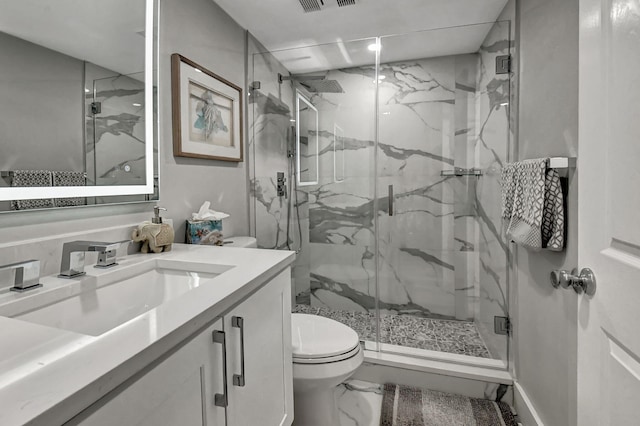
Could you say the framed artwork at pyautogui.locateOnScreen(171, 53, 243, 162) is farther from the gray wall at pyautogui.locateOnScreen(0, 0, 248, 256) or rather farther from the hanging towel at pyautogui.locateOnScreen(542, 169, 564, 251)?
the hanging towel at pyautogui.locateOnScreen(542, 169, 564, 251)

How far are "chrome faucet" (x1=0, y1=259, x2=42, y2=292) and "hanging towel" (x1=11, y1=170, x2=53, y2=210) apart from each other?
0.18m

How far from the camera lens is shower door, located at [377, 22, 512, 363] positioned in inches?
84.7

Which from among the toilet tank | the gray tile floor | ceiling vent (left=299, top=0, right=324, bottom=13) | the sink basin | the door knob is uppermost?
ceiling vent (left=299, top=0, right=324, bottom=13)

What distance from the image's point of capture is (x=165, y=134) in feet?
4.94

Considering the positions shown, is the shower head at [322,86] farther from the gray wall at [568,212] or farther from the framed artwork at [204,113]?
the gray wall at [568,212]

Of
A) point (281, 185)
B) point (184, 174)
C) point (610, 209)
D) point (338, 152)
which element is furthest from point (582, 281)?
point (281, 185)

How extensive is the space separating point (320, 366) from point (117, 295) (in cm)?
88

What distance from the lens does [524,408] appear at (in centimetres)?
159

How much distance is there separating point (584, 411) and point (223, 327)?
2.93ft

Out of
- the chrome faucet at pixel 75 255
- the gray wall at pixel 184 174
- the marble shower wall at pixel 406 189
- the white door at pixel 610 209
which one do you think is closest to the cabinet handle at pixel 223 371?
the chrome faucet at pixel 75 255

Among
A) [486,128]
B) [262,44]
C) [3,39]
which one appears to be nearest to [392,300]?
[486,128]

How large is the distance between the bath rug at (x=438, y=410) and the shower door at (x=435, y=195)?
0.29 metres

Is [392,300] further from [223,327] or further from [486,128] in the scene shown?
[223,327]

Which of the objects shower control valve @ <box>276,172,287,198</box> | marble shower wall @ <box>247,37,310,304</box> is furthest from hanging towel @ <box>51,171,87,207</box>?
shower control valve @ <box>276,172,287,198</box>
